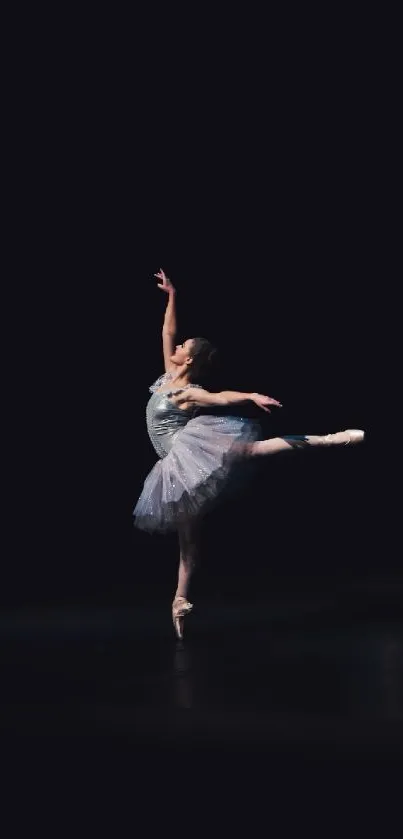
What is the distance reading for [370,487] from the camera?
628 centimetres

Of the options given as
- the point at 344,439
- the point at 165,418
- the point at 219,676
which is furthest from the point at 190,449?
the point at 219,676

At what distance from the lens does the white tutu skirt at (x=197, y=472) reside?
138 inches

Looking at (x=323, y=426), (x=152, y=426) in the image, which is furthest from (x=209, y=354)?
(x=323, y=426)

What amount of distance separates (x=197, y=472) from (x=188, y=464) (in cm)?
6

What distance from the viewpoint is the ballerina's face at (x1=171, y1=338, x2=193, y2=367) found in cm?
366

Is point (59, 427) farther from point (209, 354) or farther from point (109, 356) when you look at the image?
point (209, 354)

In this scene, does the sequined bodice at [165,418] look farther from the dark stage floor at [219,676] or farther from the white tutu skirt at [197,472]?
the dark stage floor at [219,676]

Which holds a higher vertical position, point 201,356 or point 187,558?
point 201,356

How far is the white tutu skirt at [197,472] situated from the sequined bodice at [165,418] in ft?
0.12

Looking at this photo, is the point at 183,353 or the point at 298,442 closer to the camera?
the point at 298,442

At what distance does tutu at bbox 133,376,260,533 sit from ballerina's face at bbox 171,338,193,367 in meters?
0.08

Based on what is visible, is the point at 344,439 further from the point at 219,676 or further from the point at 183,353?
the point at 219,676

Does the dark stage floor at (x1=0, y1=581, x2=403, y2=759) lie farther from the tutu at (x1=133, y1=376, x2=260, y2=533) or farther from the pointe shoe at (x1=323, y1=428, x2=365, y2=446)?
the pointe shoe at (x1=323, y1=428, x2=365, y2=446)

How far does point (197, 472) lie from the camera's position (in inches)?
137
